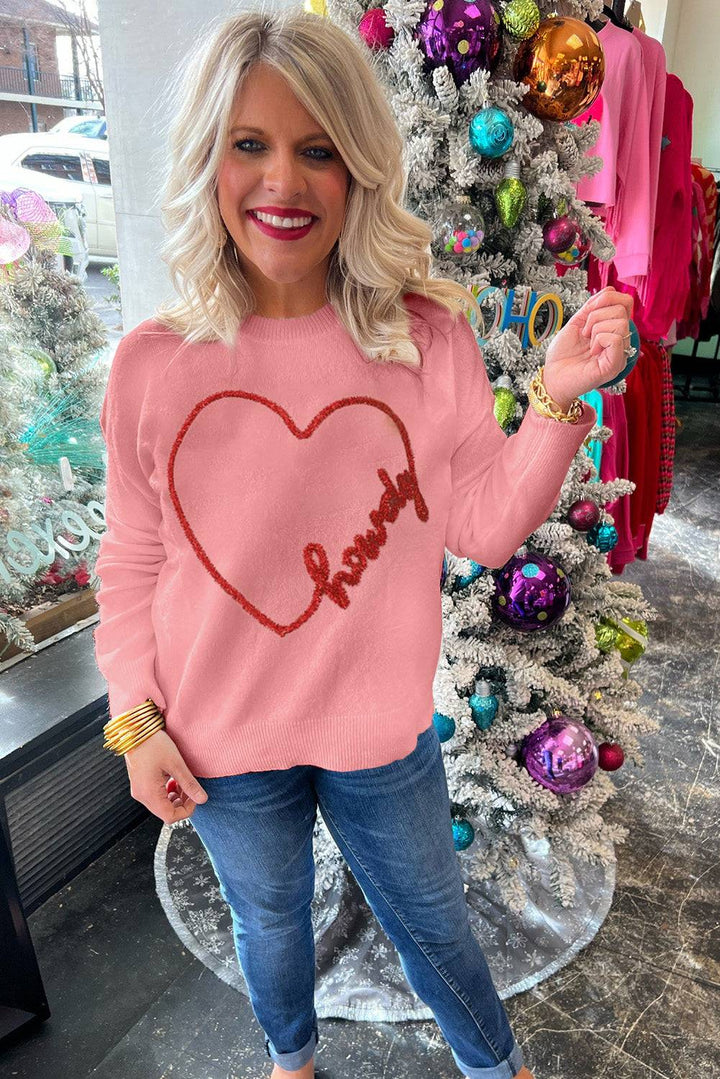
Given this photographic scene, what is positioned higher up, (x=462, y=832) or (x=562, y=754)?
(x=562, y=754)

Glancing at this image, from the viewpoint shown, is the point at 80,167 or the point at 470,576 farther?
the point at 80,167

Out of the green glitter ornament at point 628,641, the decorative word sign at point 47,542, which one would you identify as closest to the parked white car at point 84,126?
the decorative word sign at point 47,542

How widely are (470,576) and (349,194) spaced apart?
75 centimetres

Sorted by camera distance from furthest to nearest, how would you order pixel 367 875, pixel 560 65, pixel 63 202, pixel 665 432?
pixel 665 432 → pixel 63 202 → pixel 560 65 → pixel 367 875

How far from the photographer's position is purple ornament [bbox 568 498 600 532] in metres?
1.54

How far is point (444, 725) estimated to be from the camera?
1.56 metres

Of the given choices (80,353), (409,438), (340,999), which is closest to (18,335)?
(80,353)

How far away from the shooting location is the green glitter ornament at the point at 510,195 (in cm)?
135

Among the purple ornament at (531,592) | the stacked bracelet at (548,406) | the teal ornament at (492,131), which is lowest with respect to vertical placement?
the purple ornament at (531,592)

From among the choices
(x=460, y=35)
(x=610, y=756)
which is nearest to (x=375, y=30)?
(x=460, y=35)

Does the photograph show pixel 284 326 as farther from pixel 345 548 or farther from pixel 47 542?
pixel 47 542

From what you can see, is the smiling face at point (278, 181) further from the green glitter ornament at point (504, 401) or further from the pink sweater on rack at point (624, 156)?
the pink sweater on rack at point (624, 156)

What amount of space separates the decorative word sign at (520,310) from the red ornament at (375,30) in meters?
0.43

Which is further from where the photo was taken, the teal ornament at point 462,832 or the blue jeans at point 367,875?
the teal ornament at point 462,832
